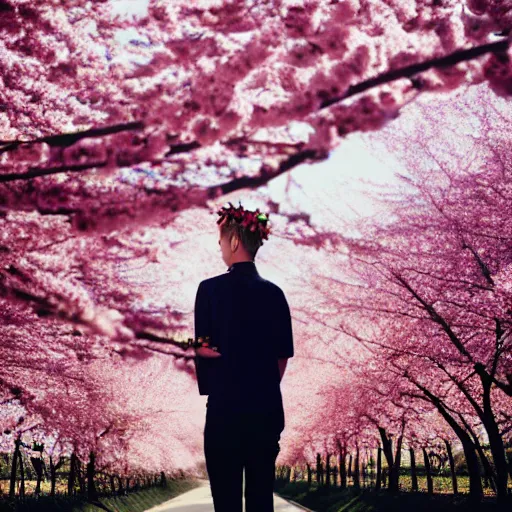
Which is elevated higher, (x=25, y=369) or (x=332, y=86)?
(x=332, y=86)

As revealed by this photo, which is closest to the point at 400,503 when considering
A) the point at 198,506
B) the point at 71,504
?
the point at 71,504

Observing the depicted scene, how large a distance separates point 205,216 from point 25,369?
494 centimetres

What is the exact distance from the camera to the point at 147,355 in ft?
24.5

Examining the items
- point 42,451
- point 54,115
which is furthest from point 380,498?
point 54,115

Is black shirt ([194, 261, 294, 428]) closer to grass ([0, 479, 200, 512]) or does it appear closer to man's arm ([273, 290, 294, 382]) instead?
man's arm ([273, 290, 294, 382])

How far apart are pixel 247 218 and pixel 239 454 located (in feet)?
3.55

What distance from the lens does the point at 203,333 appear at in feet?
10.3

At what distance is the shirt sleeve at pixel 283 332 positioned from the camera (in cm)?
312

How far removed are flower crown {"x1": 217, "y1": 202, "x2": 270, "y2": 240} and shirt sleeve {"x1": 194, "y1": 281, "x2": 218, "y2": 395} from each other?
13.6 inches

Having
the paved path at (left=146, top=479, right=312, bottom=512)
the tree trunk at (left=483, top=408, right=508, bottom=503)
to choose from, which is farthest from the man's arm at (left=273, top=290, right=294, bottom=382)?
the paved path at (left=146, top=479, right=312, bottom=512)

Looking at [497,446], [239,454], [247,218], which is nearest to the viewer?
[239,454]

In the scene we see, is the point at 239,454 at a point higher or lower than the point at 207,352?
lower

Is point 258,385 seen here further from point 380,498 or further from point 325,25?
point 380,498

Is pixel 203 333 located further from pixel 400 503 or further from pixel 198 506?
pixel 198 506
